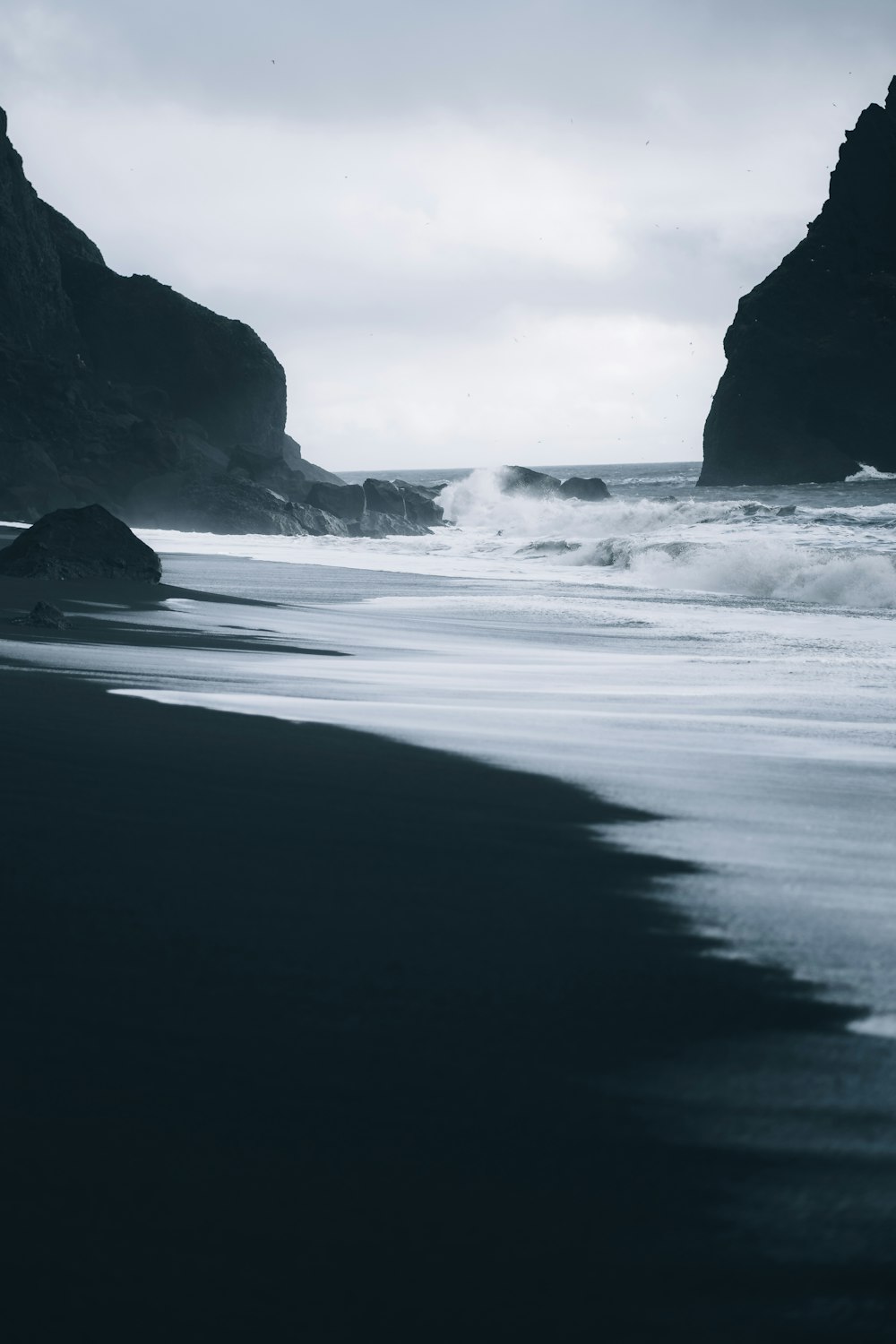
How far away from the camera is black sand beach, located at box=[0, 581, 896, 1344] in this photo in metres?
1.10

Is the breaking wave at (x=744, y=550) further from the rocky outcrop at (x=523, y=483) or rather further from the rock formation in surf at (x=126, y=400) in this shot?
the rocky outcrop at (x=523, y=483)

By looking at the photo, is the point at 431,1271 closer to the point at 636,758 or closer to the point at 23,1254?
the point at 23,1254

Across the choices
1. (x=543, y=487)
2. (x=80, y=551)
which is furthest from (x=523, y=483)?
(x=80, y=551)

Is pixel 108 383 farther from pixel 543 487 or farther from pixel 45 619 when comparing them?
pixel 45 619

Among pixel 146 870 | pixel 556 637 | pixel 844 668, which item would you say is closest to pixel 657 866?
pixel 146 870

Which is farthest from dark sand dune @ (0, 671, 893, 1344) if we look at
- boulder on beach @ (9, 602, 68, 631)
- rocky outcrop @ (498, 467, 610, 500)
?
rocky outcrop @ (498, 467, 610, 500)

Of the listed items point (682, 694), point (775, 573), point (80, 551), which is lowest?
point (682, 694)

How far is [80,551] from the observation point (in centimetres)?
1059

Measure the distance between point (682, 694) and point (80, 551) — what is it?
7.37 m

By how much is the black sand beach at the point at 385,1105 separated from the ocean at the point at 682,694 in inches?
9.5

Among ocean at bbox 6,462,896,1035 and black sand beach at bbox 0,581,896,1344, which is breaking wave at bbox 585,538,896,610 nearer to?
ocean at bbox 6,462,896,1035

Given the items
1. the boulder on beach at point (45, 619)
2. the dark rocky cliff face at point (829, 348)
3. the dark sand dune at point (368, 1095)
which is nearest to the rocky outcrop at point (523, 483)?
the dark rocky cliff face at point (829, 348)

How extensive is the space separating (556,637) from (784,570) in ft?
17.5

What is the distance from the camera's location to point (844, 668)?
5785 mm
